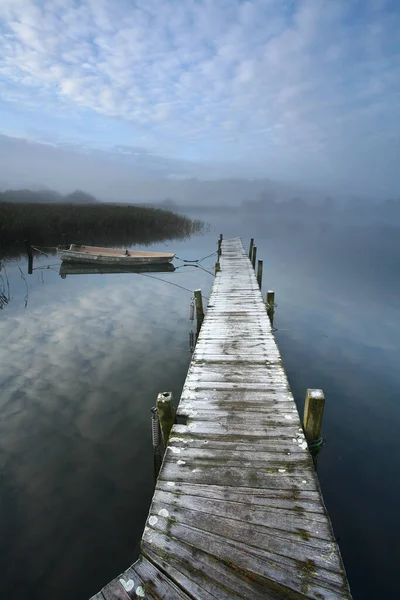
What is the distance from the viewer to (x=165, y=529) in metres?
3.52

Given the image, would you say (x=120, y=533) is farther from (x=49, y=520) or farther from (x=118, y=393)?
(x=118, y=393)

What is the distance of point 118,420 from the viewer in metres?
7.98

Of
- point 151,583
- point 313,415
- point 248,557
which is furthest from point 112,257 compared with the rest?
point 248,557

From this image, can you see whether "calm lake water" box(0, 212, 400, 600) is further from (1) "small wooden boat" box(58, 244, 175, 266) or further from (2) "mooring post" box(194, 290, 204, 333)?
(1) "small wooden boat" box(58, 244, 175, 266)

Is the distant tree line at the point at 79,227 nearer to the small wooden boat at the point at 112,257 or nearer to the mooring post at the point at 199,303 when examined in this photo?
the small wooden boat at the point at 112,257

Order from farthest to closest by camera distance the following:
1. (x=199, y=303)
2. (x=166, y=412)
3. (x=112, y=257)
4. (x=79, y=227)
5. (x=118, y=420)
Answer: (x=79, y=227), (x=112, y=257), (x=199, y=303), (x=118, y=420), (x=166, y=412)

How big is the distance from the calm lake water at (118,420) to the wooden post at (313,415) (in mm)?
2274

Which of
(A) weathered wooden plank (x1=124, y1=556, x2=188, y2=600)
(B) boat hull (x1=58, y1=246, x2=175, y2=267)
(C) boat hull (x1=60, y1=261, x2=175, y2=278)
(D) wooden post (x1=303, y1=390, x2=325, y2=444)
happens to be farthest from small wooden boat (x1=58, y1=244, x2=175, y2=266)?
(A) weathered wooden plank (x1=124, y1=556, x2=188, y2=600)

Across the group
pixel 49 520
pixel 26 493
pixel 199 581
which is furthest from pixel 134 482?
pixel 199 581

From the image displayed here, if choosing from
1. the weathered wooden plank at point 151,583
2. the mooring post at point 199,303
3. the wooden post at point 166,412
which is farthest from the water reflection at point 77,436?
the weathered wooden plank at point 151,583

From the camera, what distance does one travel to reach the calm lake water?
16.9 feet

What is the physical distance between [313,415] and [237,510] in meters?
1.93

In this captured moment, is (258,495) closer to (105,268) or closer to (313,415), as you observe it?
(313,415)

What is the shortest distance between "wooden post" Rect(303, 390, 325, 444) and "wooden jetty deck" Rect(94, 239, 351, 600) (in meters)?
0.17
